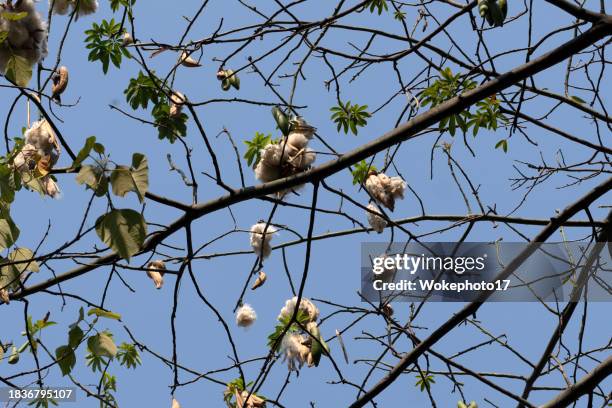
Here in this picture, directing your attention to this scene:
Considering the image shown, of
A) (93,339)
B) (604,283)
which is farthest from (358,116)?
(93,339)

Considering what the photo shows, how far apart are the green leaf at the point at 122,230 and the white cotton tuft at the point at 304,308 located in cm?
78

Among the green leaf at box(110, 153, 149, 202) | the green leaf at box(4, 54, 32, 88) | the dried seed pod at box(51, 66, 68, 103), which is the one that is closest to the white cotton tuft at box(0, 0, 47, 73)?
the green leaf at box(4, 54, 32, 88)

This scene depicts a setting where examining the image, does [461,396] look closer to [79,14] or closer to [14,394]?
[14,394]

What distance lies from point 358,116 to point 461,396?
1.11m

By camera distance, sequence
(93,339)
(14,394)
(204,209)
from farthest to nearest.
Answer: (14,394)
(204,209)
(93,339)

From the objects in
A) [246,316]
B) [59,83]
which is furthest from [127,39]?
[246,316]

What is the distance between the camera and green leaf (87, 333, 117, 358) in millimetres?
1745

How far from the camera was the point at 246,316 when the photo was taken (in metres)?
2.66

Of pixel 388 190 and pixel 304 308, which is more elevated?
pixel 388 190

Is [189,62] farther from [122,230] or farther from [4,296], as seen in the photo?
[122,230]

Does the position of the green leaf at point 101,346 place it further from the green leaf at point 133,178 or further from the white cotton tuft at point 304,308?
the white cotton tuft at point 304,308

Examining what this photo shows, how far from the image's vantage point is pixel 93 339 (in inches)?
69.9

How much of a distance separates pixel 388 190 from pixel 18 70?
3.66 ft

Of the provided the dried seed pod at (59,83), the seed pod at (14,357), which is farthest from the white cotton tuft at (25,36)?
the seed pod at (14,357)
